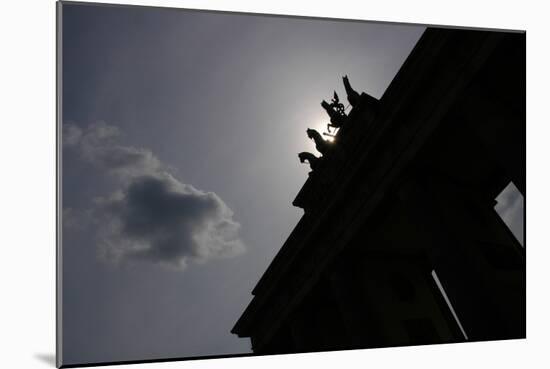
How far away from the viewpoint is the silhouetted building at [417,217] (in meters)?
10.6

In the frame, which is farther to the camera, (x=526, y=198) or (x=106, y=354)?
(x=526, y=198)

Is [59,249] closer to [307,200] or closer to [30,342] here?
[30,342]

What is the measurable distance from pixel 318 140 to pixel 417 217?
5158 millimetres

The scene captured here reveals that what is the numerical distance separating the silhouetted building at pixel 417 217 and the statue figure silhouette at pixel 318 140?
1.24 feet

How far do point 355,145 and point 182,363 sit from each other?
9.26m

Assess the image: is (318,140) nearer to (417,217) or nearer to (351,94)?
(351,94)

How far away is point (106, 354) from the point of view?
26.0ft

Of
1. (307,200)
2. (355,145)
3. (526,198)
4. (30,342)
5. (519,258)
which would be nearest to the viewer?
(30,342)

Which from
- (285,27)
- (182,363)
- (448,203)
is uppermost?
(285,27)

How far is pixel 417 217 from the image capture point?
40.9ft

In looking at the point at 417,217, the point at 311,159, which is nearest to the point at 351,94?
the point at 311,159

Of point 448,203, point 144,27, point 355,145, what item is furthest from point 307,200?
point 144,27

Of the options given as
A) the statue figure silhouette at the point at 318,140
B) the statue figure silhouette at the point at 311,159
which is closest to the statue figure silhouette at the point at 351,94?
the statue figure silhouette at the point at 318,140

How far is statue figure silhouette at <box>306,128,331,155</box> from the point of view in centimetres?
1519
